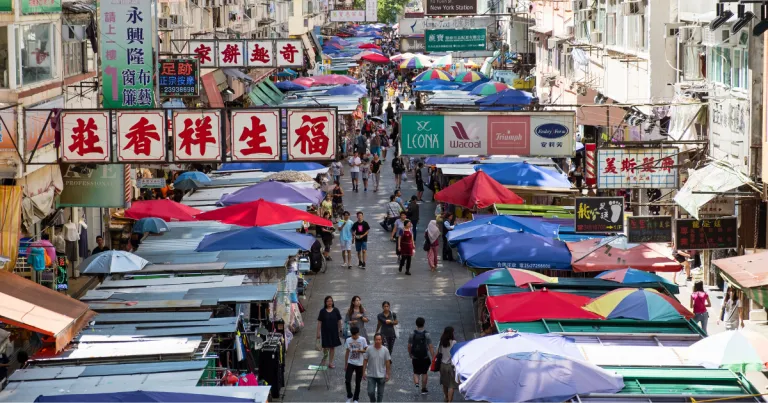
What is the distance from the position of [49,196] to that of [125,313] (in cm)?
607

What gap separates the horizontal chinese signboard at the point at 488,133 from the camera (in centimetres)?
2136

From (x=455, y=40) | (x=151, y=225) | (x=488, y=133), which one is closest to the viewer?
(x=488, y=133)

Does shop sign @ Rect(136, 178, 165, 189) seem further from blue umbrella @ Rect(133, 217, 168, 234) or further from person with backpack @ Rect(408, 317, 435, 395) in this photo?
person with backpack @ Rect(408, 317, 435, 395)

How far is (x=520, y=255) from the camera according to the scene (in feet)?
66.1

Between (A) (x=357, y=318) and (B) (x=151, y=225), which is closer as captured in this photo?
(A) (x=357, y=318)

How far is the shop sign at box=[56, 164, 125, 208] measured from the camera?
21.8 meters

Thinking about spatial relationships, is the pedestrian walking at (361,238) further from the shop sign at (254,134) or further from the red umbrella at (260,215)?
the shop sign at (254,134)

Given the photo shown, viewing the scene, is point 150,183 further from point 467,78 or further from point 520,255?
point 467,78

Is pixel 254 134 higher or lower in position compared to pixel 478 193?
higher

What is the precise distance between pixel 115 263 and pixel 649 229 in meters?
8.63

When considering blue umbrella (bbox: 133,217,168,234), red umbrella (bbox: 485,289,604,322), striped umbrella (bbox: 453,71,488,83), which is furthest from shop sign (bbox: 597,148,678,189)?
striped umbrella (bbox: 453,71,488,83)

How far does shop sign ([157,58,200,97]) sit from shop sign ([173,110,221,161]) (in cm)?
949

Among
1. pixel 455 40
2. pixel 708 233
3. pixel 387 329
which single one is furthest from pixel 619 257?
pixel 455 40

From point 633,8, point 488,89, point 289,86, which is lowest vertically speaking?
point 488,89
